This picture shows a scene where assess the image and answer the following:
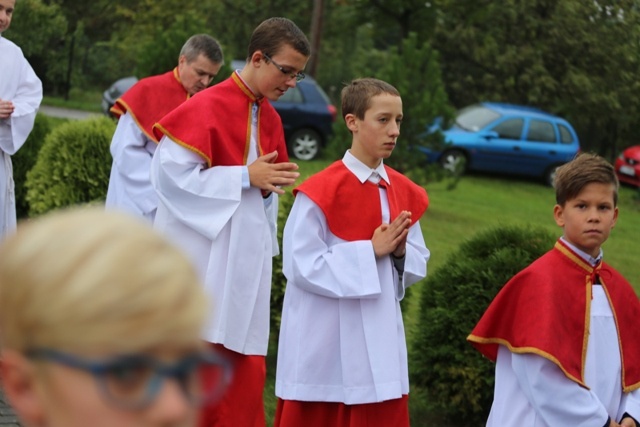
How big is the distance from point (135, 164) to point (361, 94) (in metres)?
2.99

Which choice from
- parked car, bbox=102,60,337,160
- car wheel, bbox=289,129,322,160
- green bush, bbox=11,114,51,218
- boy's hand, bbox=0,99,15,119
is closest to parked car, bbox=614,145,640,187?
parked car, bbox=102,60,337,160

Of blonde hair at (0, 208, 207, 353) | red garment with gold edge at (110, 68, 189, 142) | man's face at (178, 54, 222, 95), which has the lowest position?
blonde hair at (0, 208, 207, 353)

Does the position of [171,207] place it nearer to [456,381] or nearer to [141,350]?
[456,381]

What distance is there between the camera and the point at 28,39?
2939cm

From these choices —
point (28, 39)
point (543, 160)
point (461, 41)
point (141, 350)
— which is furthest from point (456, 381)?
point (28, 39)

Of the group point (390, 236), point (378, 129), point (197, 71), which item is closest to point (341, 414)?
point (390, 236)

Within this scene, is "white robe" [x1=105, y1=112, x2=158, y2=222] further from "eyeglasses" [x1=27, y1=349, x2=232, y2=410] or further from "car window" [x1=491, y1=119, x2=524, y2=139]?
"car window" [x1=491, y1=119, x2=524, y2=139]

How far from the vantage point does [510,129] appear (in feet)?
75.0

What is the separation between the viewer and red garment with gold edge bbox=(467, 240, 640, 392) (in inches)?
183

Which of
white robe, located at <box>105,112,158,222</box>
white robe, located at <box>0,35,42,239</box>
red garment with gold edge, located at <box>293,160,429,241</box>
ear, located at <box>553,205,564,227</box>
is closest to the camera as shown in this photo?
ear, located at <box>553,205,564,227</box>

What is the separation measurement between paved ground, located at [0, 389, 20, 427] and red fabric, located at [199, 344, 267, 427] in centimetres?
110

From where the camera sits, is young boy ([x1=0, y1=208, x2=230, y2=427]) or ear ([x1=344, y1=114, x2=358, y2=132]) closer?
young boy ([x1=0, y1=208, x2=230, y2=427])

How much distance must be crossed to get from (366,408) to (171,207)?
133cm

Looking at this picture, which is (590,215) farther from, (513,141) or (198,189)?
(513,141)
